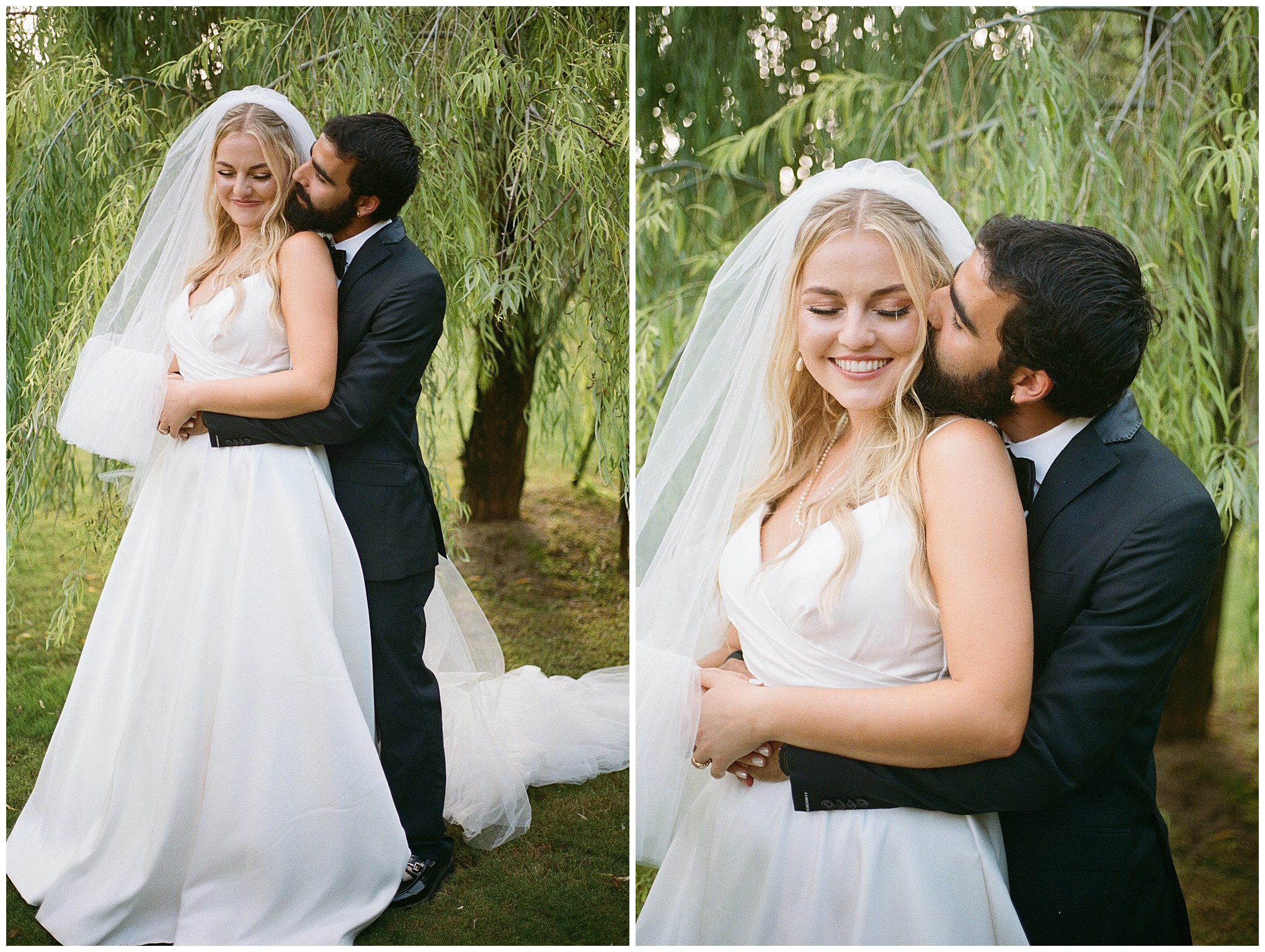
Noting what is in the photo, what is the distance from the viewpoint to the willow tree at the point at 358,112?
7.79 ft

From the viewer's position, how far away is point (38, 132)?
251cm

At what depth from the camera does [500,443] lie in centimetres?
289

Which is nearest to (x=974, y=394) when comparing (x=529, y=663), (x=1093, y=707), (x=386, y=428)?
(x=1093, y=707)

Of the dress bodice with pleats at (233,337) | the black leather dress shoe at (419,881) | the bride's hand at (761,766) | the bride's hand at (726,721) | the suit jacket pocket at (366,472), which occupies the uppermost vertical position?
the dress bodice with pleats at (233,337)

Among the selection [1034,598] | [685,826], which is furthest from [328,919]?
[1034,598]

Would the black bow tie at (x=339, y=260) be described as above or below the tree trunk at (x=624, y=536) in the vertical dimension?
above

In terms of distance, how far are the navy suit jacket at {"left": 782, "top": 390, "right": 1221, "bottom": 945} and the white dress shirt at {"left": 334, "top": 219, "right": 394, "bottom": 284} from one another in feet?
4.46

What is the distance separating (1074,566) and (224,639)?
1.63 meters

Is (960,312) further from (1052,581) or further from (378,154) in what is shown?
(378,154)

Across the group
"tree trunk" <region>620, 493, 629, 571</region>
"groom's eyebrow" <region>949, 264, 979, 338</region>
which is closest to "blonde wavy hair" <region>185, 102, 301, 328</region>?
"tree trunk" <region>620, 493, 629, 571</region>

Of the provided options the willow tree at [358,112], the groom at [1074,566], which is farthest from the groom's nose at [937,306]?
the willow tree at [358,112]

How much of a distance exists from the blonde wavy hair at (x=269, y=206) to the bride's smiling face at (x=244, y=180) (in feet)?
0.03

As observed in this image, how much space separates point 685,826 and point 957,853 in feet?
1.63

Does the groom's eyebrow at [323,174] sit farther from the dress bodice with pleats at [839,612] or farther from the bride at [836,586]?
the dress bodice with pleats at [839,612]
